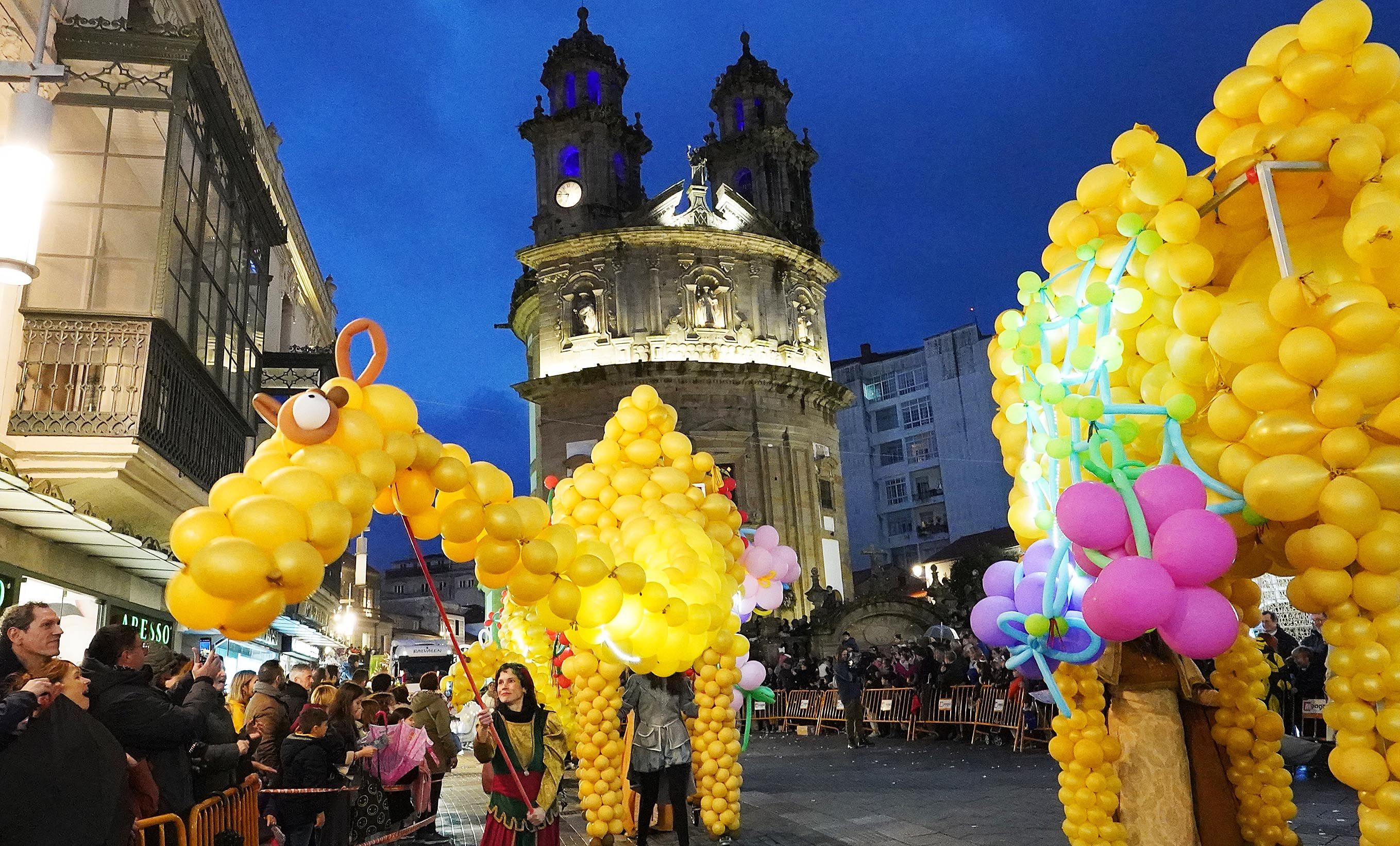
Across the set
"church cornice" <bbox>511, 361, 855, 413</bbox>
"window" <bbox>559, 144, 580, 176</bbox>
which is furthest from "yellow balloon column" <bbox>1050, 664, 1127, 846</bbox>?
"window" <bbox>559, 144, 580, 176</bbox>

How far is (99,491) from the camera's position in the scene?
34.7 ft

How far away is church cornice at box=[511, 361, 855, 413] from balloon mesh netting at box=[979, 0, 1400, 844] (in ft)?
103

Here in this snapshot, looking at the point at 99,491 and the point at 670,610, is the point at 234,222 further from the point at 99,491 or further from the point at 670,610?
the point at 670,610

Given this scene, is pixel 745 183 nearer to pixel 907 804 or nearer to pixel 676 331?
pixel 676 331

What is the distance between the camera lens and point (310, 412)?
3992mm

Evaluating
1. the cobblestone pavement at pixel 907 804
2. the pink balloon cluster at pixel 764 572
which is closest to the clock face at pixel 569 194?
the cobblestone pavement at pixel 907 804

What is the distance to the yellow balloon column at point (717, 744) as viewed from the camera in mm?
8695

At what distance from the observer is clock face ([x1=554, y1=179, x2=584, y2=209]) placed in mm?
41062

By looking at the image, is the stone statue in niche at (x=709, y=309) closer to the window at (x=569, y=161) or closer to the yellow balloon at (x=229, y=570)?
the window at (x=569, y=161)

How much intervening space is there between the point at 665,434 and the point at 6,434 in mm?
7026

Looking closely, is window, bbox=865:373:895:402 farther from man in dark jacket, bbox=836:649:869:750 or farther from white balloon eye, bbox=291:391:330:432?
white balloon eye, bbox=291:391:330:432

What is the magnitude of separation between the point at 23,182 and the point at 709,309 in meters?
33.1

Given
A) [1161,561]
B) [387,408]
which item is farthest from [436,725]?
[1161,561]

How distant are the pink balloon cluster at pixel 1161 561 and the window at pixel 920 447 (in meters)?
49.9
